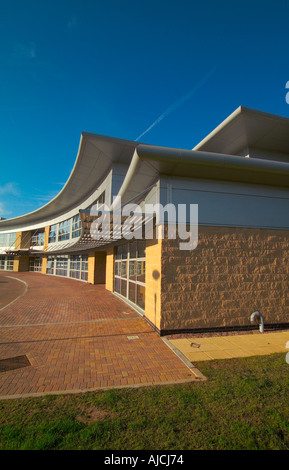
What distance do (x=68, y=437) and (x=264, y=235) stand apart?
7.03m

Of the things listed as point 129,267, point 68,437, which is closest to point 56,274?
point 129,267

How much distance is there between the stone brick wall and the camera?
21.4 feet

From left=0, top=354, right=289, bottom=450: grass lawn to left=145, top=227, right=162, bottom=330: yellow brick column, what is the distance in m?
2.82

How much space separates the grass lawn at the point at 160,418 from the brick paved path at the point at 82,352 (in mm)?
405

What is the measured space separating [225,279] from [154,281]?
6.89 feet

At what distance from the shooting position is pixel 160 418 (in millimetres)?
2963

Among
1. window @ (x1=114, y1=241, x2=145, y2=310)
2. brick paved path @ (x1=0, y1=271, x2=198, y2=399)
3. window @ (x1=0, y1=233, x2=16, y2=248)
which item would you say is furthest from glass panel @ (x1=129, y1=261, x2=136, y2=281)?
A: window @ (x1=0, y1=233, x2=16, y2=248)

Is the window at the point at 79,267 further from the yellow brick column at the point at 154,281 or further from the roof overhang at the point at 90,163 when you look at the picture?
the yellow brick column at the point at 154,281

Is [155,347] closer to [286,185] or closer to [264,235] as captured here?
[264,235]

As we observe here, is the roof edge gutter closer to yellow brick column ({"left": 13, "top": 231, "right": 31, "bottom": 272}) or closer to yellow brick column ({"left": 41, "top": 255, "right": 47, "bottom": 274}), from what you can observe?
yellow brick column ({"left": 41, "top": 255, "right": 47, "bottom": 274})

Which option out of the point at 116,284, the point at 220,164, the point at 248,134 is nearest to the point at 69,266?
the point at 116,284

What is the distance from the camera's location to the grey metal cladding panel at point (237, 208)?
22.7ft

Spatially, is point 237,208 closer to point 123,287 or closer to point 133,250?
point 133,250

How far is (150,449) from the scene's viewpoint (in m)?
2.47
